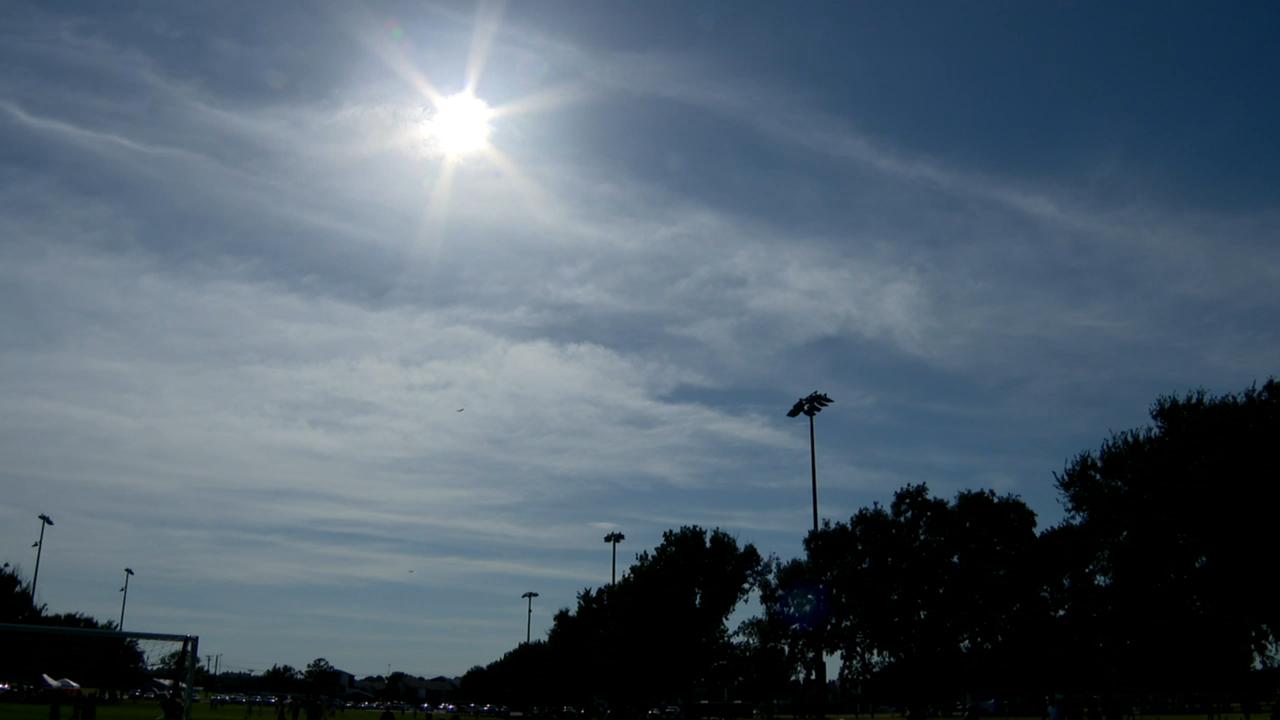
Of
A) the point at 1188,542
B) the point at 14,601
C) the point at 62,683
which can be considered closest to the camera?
the point at 1188,542

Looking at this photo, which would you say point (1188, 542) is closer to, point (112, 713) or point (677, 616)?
point (677, 616)

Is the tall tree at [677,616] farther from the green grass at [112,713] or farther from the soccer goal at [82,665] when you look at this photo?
the soccer goal at [82,665]

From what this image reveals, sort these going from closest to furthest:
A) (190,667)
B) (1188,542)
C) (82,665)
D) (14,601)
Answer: (190,667) → (1188,542) → (82,665) → (14,601)

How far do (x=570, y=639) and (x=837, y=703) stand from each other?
7985cm

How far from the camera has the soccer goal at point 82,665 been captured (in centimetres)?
3156

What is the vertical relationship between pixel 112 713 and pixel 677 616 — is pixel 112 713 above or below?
below

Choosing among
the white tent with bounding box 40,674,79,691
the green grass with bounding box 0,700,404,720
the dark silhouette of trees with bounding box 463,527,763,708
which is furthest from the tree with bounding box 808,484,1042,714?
the white tent with bounding box 40,674,79,691

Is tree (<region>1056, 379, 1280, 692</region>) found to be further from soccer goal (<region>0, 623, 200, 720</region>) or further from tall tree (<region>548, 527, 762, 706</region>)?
soccer goal (<region>0, 623, 200, 720</region>)

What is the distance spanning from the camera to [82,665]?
47.7m

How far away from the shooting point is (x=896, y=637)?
56.3 m

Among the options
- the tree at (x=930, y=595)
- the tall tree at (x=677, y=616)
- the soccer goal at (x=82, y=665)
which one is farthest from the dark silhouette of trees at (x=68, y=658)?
the tree at (x=930, y=595)

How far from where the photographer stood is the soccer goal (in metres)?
31.6

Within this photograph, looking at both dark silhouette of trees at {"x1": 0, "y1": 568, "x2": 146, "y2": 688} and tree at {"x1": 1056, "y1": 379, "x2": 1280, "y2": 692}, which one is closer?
tree at {"x1": 1056, "y1": 379, "x2": 1280, "y2": 692}

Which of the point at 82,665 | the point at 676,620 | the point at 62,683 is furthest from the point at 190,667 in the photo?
the point at 62,683
